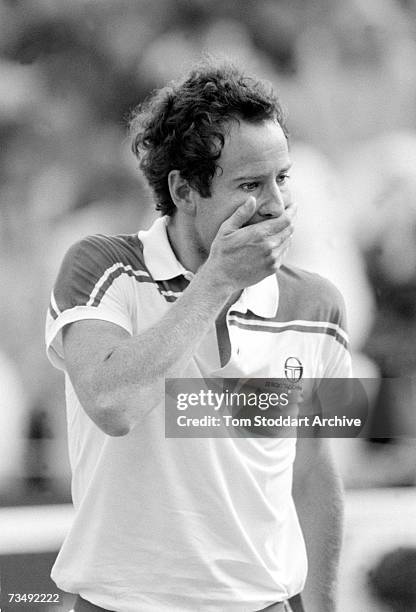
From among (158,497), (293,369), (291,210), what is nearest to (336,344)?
(293,369)

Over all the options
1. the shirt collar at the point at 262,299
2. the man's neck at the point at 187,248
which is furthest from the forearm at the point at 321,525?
the man's neck at the point at 187,248

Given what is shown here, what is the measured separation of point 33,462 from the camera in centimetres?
144

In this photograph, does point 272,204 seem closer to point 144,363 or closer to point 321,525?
point 144,363

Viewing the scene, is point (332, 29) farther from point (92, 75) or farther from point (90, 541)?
point (90, 541)

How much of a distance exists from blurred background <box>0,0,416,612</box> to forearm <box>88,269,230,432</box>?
571 millimetres

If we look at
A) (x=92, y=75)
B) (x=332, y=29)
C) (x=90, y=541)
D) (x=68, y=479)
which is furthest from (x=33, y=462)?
→ (x=332, y=29)

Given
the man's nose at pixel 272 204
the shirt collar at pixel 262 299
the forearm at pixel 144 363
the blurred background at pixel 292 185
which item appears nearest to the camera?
the forearm at pixel 144 363

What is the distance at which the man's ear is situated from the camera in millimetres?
1099

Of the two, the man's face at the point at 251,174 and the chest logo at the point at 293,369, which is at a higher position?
the man's face at the point at 251,174

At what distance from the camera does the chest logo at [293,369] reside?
1.11m

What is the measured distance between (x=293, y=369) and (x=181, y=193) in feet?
0.97

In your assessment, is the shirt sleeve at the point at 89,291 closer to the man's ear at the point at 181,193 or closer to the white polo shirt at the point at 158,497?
the white polo shirt at the point at 158,497

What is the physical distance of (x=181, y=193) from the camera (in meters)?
1.11

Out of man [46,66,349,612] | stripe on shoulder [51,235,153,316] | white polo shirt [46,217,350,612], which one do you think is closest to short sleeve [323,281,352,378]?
man [46,66,349,612]
